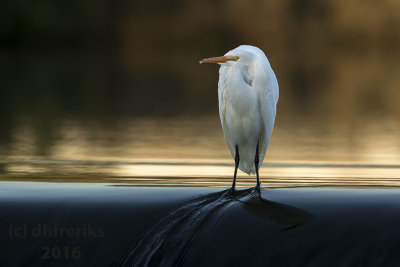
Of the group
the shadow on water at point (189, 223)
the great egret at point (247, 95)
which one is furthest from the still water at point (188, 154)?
the shadow on water at point (189, 223)

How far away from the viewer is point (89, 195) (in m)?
6.50

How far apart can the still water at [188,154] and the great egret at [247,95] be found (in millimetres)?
782

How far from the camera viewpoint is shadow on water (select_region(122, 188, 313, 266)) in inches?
224

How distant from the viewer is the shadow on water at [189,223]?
5695 mm

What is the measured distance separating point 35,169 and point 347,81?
20.8 m

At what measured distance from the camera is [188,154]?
9750 mm

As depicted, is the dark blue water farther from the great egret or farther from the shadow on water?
the great egret

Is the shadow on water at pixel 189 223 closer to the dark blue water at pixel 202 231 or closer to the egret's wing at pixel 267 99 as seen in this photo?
the dark blue water at pixel 202 231

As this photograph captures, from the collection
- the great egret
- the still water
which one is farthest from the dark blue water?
the still water

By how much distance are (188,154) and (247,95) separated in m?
3.56

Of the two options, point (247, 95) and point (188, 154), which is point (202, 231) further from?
point (188, 154)

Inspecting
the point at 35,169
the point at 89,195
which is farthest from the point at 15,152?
the point at 89,195

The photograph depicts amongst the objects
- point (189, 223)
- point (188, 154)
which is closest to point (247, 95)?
point (189, 223)

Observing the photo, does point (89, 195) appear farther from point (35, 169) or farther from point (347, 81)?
point (347, 81)
